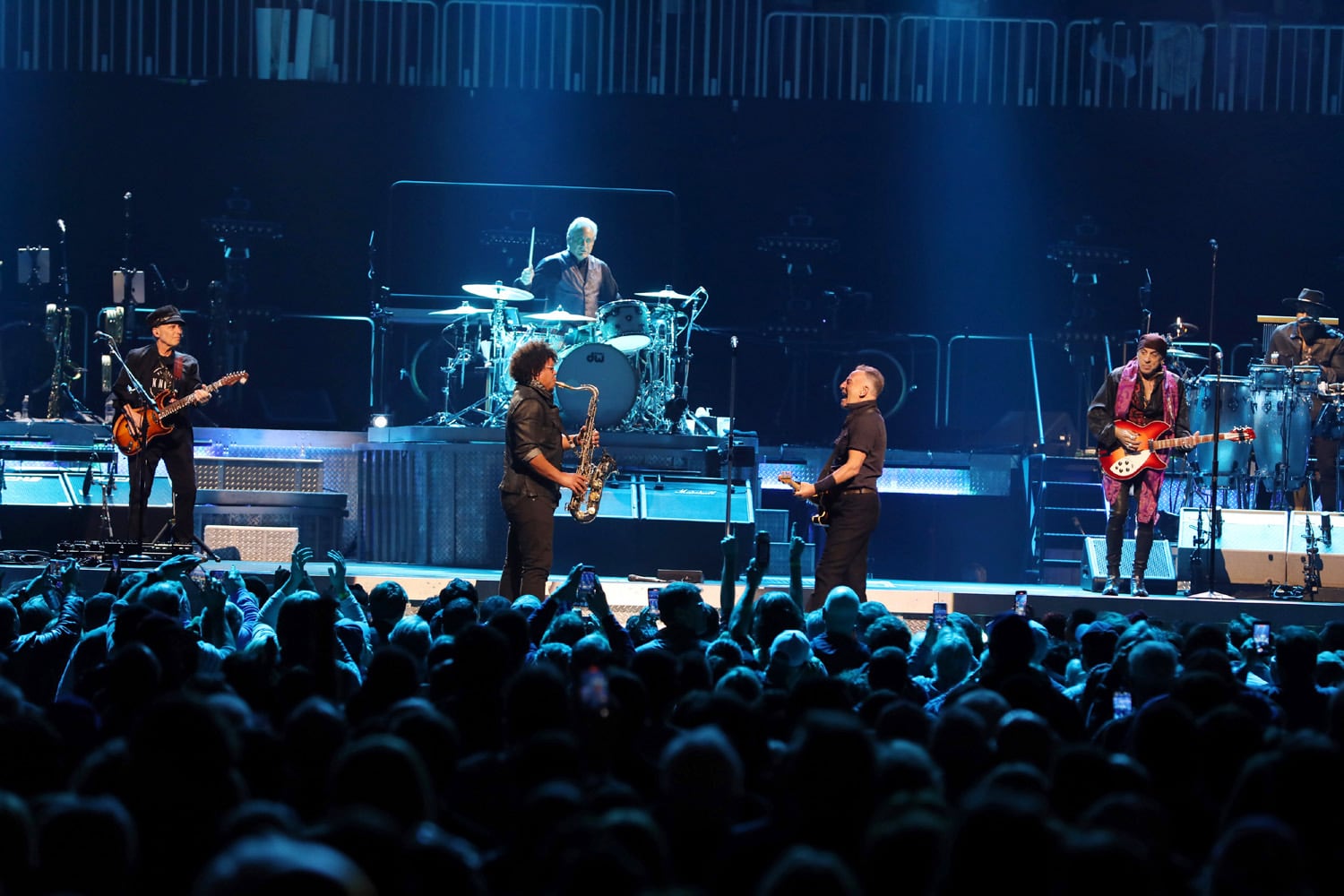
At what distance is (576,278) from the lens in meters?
13.8

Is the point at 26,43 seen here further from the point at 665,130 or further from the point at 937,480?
the point at 937,480

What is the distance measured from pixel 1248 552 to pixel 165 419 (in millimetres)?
7284

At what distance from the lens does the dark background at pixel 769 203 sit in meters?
16.1

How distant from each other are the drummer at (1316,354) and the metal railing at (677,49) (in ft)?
9.51

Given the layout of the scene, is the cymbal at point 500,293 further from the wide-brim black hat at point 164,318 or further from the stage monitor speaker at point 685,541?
the wide-brim black hat at point 164,318

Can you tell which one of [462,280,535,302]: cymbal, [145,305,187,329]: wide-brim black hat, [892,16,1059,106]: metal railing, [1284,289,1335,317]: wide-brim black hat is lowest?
[145,305,187,329]: wide-brim black hat

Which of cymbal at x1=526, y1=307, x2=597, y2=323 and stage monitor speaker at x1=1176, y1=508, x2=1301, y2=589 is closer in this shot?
stage monitor speaker at x1=1176, y1=508, x2=1301, y2=589

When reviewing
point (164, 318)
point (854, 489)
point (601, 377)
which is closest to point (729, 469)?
point (854, 489)

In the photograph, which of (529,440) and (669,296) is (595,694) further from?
(669,296)

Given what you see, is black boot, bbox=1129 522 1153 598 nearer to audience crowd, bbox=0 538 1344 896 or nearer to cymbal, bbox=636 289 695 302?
cymbal, bbox=636 289 695 302

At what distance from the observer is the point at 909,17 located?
15.2 m

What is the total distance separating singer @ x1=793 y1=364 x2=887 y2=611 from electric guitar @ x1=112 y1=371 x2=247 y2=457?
434 cm

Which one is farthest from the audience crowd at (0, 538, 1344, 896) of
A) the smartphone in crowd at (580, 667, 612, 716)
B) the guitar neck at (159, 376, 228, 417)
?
the guitar neck at (159, 376, 228, 417)

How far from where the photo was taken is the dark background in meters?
16.1
